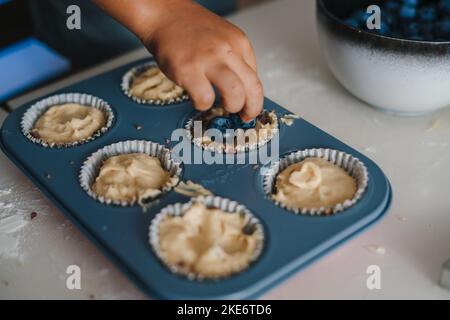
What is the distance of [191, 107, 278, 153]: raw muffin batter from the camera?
976mm

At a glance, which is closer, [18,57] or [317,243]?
[317,243]

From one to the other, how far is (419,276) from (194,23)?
0.51 m

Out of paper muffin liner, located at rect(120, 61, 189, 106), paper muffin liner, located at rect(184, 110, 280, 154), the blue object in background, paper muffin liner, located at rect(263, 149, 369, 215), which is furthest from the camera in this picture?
the blue object in background

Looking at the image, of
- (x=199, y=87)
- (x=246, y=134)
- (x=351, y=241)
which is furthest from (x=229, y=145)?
(x=351, y=241)

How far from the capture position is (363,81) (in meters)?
1.08

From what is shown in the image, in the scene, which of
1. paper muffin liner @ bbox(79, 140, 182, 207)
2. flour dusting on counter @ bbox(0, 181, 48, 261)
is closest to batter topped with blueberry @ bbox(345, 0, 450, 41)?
paper muffin liner @ bbox(79, 140, 182, 207)

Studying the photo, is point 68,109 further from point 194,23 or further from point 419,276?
point 419,276

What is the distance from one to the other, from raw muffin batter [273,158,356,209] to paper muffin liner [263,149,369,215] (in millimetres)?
10

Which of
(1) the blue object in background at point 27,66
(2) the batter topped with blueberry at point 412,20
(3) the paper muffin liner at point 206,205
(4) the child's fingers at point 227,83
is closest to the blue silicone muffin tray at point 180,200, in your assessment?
(3) the paper muffin liner at point 206,205

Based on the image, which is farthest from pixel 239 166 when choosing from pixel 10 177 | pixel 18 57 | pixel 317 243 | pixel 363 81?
pixel 18 57

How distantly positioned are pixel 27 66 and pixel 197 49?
787 mm

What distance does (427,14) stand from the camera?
1129 mm

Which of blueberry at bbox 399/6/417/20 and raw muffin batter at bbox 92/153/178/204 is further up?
blueberry at bbox 399/6/417/20

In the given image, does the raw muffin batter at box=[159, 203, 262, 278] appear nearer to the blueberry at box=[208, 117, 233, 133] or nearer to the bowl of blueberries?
the blueberry at box=[208, 117, 233, 133]
